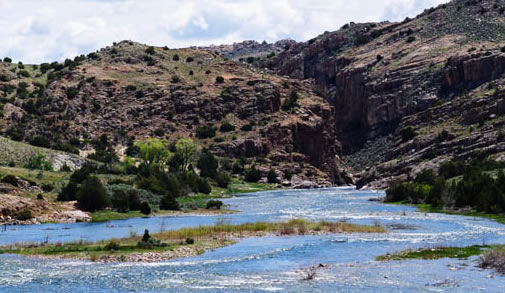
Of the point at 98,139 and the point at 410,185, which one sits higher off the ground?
the point at 98,139

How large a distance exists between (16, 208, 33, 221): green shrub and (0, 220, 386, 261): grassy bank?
81.2 feet

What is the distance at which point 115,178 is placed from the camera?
12306 centimetres

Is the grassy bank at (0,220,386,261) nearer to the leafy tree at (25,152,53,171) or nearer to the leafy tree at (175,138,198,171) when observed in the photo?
the leafy tree at (25,152,53,171)

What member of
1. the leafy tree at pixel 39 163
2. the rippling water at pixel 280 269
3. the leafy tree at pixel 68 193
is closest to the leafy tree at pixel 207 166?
the leafy tree at pixel 39 163

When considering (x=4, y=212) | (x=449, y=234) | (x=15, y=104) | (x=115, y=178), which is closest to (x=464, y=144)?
(x=115, y=178)

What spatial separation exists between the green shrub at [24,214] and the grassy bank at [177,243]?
24.7 m

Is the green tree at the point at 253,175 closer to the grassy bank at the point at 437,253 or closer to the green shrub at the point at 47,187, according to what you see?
the green shrub at the point at 47,187

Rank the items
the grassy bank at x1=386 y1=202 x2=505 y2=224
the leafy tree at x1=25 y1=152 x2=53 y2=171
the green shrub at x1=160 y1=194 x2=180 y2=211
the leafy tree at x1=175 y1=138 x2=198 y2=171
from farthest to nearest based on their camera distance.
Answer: the leafy tree at x1=175 y1=138 x2=198 y2=171
the leafy tree at x1=25 y1=152 x2=53 y2=171
the green shrub at x1=160 y1=194 x2=180 y2=211
the grassy bank at x1=386 y1=202 x2=505 y2=224

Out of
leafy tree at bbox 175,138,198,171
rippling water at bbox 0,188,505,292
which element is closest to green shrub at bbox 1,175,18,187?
rippling water at bbox 0,188,505,292

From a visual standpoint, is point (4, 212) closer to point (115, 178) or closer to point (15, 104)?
point (115, 178)

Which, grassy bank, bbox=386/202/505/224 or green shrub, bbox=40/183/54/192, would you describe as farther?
green shrub, bbox=40/183/54/192

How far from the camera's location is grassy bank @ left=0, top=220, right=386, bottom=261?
2005 inches

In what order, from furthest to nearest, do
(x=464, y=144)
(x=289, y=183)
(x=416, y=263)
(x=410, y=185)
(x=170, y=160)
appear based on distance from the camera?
(x=289, y=183) < (x=170, y=160) < (x=464, y=144) < (x=410, y=185) < (x=416, y=263)

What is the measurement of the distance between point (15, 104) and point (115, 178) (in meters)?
84.2
